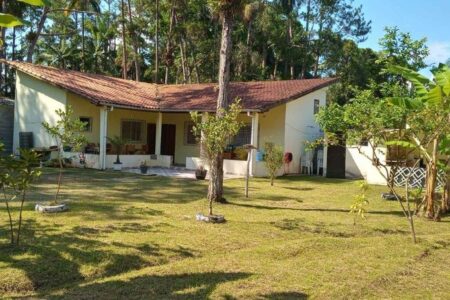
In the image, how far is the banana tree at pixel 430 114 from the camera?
8702mm

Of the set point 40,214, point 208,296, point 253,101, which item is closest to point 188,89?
point 253,101

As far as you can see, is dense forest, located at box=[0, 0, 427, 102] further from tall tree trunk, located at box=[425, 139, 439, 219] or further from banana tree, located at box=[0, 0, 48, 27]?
banana tree, located at box=[0, 0, 48, 27]

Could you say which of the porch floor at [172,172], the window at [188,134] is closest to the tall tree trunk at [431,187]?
the porch floor at [172,172]

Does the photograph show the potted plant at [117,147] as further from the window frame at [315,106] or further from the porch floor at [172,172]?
the window frame at [315,106]

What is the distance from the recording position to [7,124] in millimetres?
23109

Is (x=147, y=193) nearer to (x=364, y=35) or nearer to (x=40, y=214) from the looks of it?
(x=40, y=214)

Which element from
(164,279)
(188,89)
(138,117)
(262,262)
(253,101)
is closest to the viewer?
(164,279)

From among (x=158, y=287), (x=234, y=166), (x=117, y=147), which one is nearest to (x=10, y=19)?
(x=158, y=287)

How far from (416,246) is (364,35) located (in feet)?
121

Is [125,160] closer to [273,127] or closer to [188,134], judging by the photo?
[188,134]

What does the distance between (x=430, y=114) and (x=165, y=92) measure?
18.2 m

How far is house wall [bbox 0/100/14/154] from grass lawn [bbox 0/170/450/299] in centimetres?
1261

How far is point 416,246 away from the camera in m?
7.97

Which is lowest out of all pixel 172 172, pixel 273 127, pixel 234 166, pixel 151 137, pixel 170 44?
pixel 172 172
